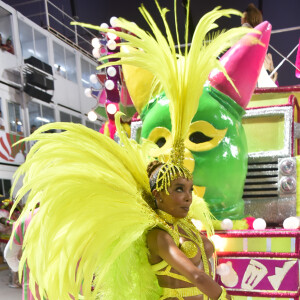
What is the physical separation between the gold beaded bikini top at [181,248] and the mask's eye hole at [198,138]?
2.21ft

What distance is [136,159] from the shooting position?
1.61 m

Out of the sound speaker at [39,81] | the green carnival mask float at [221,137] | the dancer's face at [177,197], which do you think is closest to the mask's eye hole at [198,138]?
the green carnival mask float at [221,137]

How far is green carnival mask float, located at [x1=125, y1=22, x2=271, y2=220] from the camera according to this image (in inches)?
82.7

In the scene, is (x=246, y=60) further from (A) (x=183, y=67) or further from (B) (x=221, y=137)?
(A) (x=183, y=67)

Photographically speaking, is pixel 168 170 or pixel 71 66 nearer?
pixel 168 170

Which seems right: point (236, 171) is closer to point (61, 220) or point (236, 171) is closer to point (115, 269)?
point (115, 269)

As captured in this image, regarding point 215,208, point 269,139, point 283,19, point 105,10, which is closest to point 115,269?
point 215,208

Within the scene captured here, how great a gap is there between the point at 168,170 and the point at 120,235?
11.9 inches

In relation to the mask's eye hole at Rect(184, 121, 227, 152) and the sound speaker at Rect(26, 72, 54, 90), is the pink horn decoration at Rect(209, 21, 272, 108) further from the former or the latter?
the sound speaker at Rect(26, 72, 54, 90)

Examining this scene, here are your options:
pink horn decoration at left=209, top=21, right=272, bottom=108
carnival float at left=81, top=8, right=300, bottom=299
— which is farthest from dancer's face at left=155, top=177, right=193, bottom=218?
pink horn decoration at left=209, top=21, right=272, bottom=108

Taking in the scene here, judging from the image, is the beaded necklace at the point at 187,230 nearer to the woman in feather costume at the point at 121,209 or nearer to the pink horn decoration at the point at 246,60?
the woman in feather costume at the point at 121,209

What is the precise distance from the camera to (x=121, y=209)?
135 centimetres

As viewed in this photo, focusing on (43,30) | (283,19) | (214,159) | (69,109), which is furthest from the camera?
(69,109)

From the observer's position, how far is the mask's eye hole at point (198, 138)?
6.98 feet
